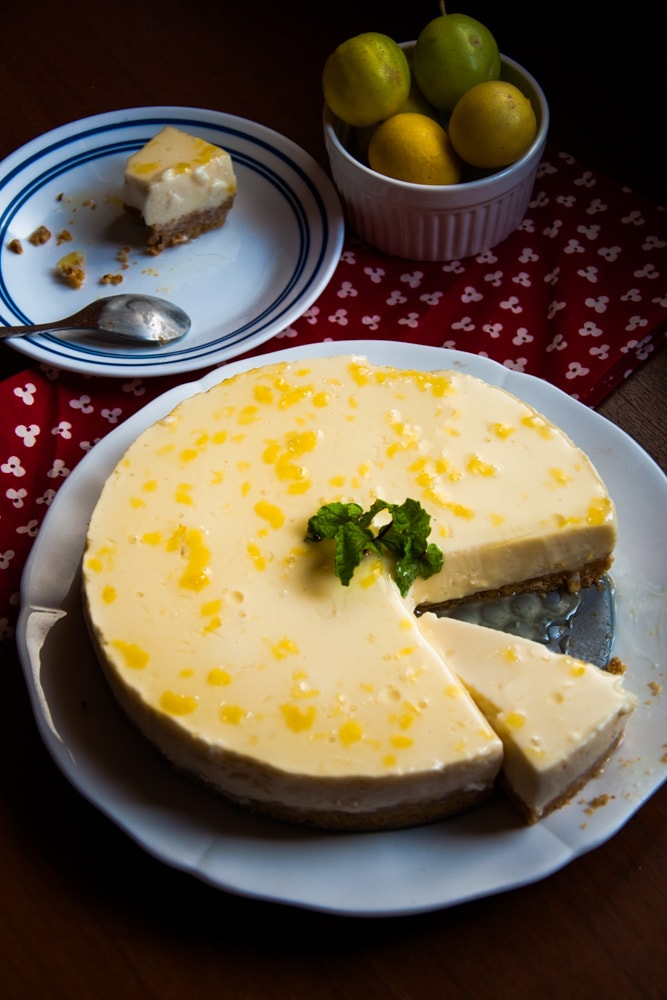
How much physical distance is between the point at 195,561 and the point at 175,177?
43.8 inches

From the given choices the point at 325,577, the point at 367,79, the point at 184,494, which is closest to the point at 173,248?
the point at 367,79

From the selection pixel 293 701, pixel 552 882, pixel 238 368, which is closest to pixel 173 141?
pixel 238 368

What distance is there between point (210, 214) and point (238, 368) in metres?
0.60

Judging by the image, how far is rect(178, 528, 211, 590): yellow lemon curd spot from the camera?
1594mm

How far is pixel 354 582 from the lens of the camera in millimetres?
1603

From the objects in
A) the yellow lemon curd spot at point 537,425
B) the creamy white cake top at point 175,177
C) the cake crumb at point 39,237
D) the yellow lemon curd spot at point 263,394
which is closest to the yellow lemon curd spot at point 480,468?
the yellow lemon curd spot at point 537,425

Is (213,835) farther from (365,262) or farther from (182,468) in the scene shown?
(365,262)

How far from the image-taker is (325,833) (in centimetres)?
150

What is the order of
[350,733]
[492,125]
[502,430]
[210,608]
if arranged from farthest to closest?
[492,125] → [502,430] → [210,608] → [350,733]

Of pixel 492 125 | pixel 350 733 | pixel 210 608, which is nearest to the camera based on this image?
pixel 350 733

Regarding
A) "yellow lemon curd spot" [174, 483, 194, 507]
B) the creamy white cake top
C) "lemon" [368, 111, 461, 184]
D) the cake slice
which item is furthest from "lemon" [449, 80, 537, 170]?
the cake slice

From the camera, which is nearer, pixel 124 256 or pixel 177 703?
pixel 177 703

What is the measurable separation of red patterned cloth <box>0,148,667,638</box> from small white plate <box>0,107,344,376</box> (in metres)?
0.07

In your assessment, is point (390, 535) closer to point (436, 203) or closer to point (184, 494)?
point (184, 494)
